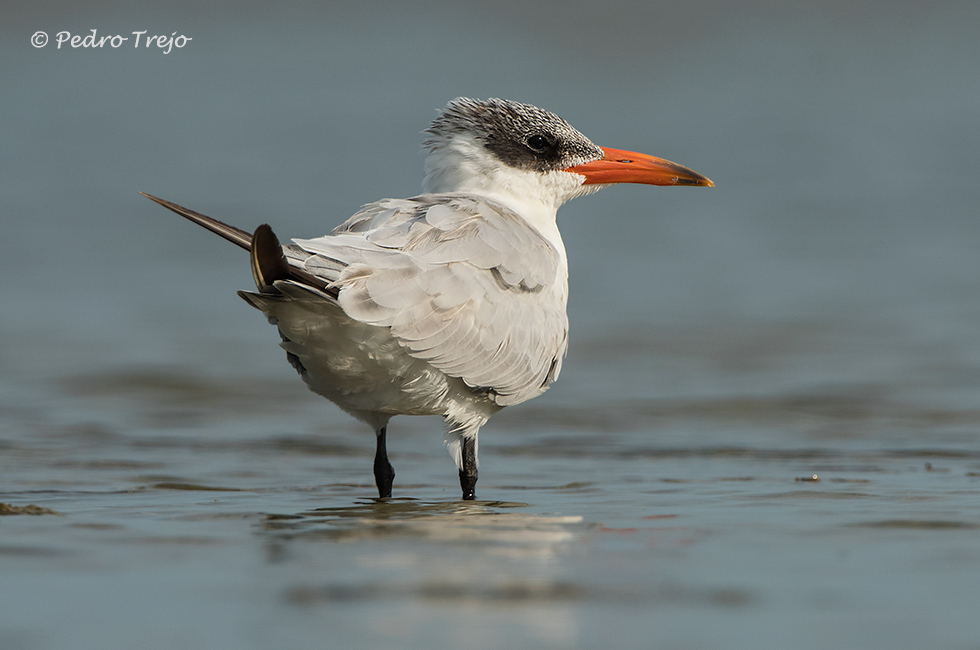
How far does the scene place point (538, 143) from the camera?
20.7 feet

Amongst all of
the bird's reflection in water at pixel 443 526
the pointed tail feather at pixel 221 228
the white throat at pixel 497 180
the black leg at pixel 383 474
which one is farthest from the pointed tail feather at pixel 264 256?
the white throat at pixel 497 180

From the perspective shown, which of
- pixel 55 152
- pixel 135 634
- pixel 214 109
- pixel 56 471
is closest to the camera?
pixel 135 634

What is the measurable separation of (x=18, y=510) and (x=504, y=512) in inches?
71.1

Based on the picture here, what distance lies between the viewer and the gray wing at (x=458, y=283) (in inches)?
178

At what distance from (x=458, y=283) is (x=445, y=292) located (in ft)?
0.32

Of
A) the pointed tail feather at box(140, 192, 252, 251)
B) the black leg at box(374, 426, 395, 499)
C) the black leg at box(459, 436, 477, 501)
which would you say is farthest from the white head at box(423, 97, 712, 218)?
the pointed tail feather at box(140, 192, 252, 251)

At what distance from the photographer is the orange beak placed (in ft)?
21.0

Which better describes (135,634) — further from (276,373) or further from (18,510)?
(276,373)

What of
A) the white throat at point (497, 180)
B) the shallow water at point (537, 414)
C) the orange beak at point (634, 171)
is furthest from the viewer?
the orange beak at point (634, 171)

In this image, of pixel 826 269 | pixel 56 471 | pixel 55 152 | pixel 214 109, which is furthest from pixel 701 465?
pixel 214 109

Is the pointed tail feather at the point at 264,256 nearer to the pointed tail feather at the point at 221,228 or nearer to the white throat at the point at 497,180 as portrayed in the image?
the pointed tail feather at the point at 221,228

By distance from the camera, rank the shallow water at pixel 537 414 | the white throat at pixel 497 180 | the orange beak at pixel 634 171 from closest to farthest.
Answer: the shallow water at pixel 537 414 < the white throat at pixel 497 180 < the orange beak at pixel 634 171

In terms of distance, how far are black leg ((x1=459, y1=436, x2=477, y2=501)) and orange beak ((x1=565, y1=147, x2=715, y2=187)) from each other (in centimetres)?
165

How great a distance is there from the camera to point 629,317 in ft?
34.0
